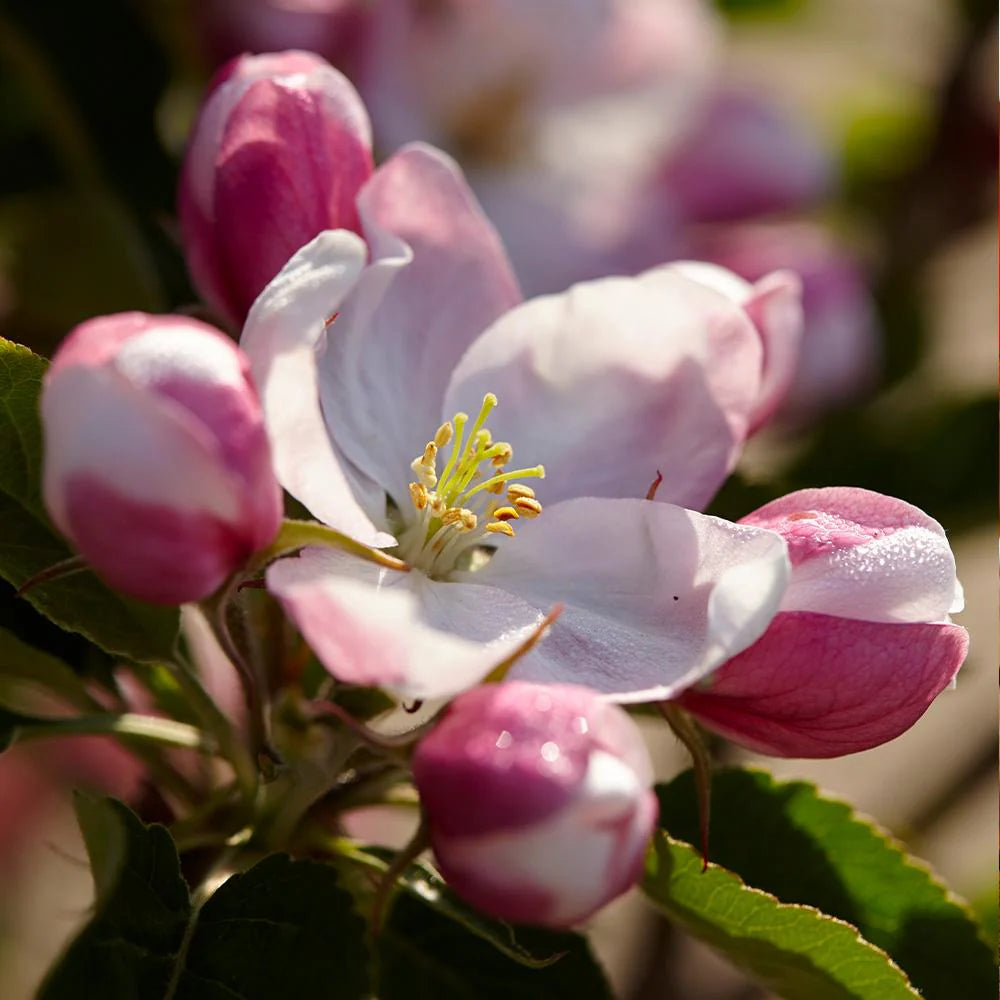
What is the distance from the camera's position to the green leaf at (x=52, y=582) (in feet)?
2.33

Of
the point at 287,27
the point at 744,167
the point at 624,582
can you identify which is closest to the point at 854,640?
the point at 624,582

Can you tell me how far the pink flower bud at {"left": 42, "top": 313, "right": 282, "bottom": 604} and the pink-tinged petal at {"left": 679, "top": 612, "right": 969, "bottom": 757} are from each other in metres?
0.21

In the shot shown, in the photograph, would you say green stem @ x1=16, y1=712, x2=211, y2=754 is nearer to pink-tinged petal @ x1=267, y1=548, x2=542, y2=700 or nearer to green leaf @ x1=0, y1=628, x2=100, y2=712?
green leaf @ x1=0, y1=628, x2=100, y2=712

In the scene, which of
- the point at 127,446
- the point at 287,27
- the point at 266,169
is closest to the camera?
the point at 127,446

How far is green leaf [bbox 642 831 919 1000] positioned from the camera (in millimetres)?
682

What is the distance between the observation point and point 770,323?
818 mm

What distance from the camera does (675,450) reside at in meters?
0.78

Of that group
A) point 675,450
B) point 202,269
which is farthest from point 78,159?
point 675,450

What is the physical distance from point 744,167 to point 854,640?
37.4 inches

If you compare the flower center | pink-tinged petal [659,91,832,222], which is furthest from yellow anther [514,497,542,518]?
pink-tinged petal [659,91,832,222]

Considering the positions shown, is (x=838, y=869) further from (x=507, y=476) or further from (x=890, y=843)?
(x=507, y=476)

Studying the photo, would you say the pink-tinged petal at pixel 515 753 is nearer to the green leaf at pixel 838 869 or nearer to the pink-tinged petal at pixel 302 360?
the pink-tinged petal at pixel 302 360

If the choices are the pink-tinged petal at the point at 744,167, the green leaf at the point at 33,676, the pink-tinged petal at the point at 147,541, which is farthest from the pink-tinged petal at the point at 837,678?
the pink-tinged petal at the point at 744,167

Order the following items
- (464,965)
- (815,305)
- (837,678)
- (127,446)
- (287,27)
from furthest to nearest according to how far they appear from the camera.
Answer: (815,305)
(287,27)
(464,965)
(837,678)
(127,446)
